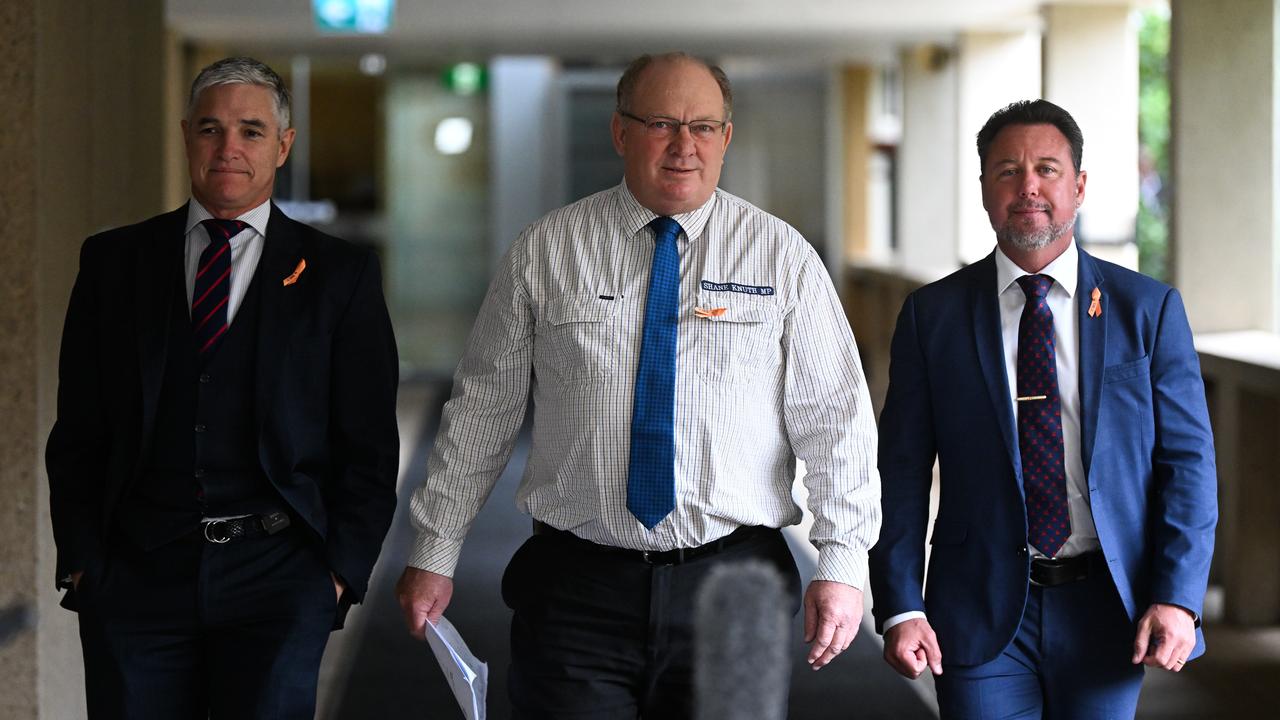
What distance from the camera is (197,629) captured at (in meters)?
2.48

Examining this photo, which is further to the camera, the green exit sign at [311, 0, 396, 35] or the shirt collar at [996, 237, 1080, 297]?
the green exit sign at [311, 0, 396, 35]

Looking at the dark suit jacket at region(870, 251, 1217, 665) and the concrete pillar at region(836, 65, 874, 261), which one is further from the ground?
the concrete pillar at region(836, 65, 874, 261)

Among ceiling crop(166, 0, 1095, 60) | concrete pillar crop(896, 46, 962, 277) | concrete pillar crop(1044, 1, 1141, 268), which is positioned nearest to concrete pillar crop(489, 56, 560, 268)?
ceiling crop(166, 0, 1095, 60)

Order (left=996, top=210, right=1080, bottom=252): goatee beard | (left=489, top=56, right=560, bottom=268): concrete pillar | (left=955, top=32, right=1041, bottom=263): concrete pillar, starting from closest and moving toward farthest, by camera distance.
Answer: (left=996, top=210, right=1080, bottom=252): goatee beard < (left=955, top=32, right=1041, bottom=263): concrete pillar < (left=489, top=56, right=560, bottom=268): concrete pillar

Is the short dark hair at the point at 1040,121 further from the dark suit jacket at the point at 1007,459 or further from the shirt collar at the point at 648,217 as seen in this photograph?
the shirt collar at the point at 648,217

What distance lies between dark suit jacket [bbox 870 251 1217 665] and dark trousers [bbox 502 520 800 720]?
0.32 meters

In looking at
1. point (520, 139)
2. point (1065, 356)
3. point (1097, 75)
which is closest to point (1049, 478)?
point (1065, 356)

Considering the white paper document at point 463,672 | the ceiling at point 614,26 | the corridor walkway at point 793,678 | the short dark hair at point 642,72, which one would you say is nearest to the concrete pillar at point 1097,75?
the ceiling at point 614,26

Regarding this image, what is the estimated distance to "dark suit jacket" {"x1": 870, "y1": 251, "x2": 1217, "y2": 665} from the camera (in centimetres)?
250

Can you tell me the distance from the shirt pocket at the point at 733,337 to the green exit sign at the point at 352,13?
8.52 m

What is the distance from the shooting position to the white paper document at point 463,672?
2363mm

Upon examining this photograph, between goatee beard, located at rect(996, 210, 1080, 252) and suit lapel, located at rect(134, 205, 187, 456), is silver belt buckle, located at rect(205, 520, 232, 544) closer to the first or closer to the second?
suit lapel, located at rect(134, 205, 187, 456)

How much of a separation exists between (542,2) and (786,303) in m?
8.18

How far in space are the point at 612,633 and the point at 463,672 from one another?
0.26m
